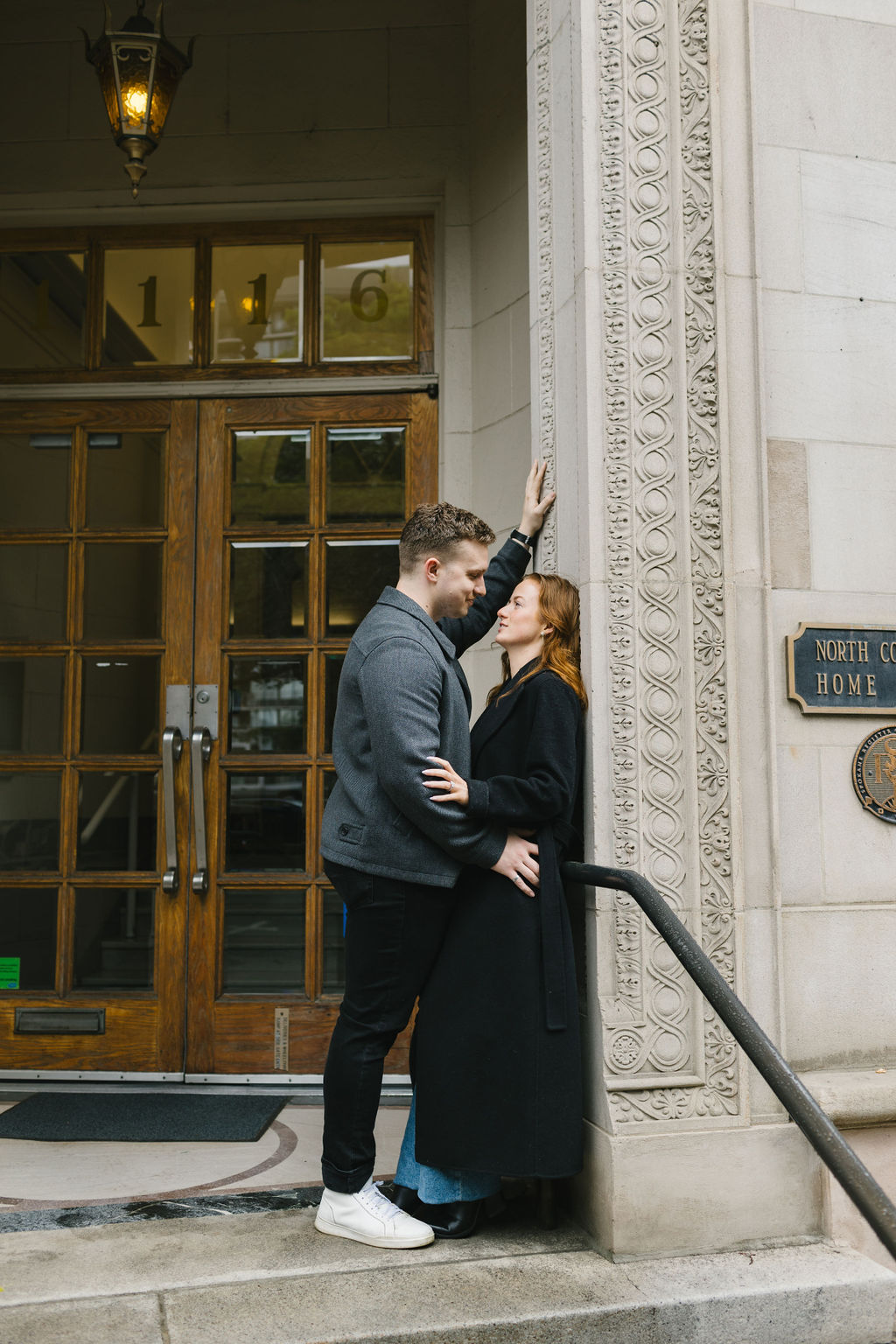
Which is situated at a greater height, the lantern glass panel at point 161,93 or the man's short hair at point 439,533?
the lantern glass panel at point 161,93

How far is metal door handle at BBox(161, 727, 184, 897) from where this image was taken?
4.64 m

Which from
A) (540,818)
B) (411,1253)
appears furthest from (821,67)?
(411,1253)

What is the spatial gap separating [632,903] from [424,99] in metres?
3.68

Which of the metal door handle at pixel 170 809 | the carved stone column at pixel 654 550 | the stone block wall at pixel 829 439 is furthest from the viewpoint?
the metal door handle at pixel 170 809

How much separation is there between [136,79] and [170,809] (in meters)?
2.79

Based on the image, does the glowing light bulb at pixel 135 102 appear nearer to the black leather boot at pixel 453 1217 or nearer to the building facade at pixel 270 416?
the building facade at pixel 270 416

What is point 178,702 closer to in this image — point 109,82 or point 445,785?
point 445,785

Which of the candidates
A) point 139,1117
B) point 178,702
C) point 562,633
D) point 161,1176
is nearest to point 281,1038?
point 139,1117

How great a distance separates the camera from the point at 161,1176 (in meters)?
3.49

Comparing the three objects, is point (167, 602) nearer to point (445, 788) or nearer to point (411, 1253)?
point (445, 788)

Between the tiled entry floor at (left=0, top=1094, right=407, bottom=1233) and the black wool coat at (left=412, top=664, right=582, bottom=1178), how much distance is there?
2.17 ft

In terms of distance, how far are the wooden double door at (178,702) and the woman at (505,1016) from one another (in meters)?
1.77

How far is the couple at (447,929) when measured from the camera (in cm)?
288

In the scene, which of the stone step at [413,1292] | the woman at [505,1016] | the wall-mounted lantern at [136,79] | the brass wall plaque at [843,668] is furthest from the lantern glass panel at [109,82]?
the stone step at [413,1292]
